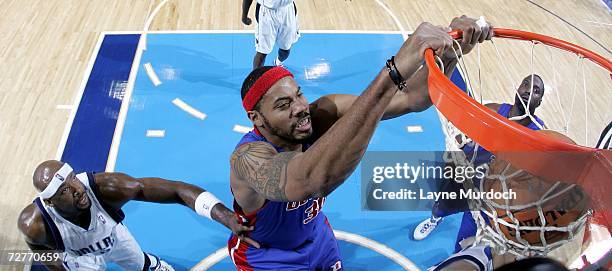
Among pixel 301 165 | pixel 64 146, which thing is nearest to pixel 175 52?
pixel 64 146

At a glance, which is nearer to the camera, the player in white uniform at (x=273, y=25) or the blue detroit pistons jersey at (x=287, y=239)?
the blue detroit pistons jersey at (x=287, y=239)

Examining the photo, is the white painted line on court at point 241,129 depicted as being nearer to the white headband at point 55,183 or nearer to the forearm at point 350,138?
the white headband at point 55,183

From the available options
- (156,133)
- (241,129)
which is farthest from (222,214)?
(156,133)

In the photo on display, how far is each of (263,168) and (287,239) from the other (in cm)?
94

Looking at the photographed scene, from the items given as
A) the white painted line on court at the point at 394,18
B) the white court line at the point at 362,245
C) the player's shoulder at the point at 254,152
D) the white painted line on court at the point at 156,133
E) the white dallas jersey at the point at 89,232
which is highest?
the player's shoulder at the point at 254,152

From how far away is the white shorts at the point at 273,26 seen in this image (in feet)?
18.5

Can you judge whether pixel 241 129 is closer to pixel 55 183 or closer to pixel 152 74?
pixel 152 74

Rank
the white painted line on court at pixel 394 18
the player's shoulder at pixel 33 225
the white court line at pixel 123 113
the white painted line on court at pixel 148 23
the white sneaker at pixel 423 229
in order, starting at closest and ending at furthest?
the player's shoulder at pixel 33 225 → the white sneaker at pixel 423 229 → the white court line at pixel 123 113 → the white painted line on court at pixel 148 23 → the white painted line on court at pixel 394 18

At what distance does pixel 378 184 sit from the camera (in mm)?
4984

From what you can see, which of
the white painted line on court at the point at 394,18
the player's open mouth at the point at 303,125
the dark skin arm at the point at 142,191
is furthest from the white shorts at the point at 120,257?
the white painted line on court at the point at 394,18

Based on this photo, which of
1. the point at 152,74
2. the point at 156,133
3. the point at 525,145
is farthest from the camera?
the point at 152,74

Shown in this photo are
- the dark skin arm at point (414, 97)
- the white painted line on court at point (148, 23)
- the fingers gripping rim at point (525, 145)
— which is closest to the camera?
the fingers gripping rim at point (525, 145)

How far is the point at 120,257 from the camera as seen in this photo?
144 inches

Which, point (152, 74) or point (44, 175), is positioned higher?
point (44, 175)
